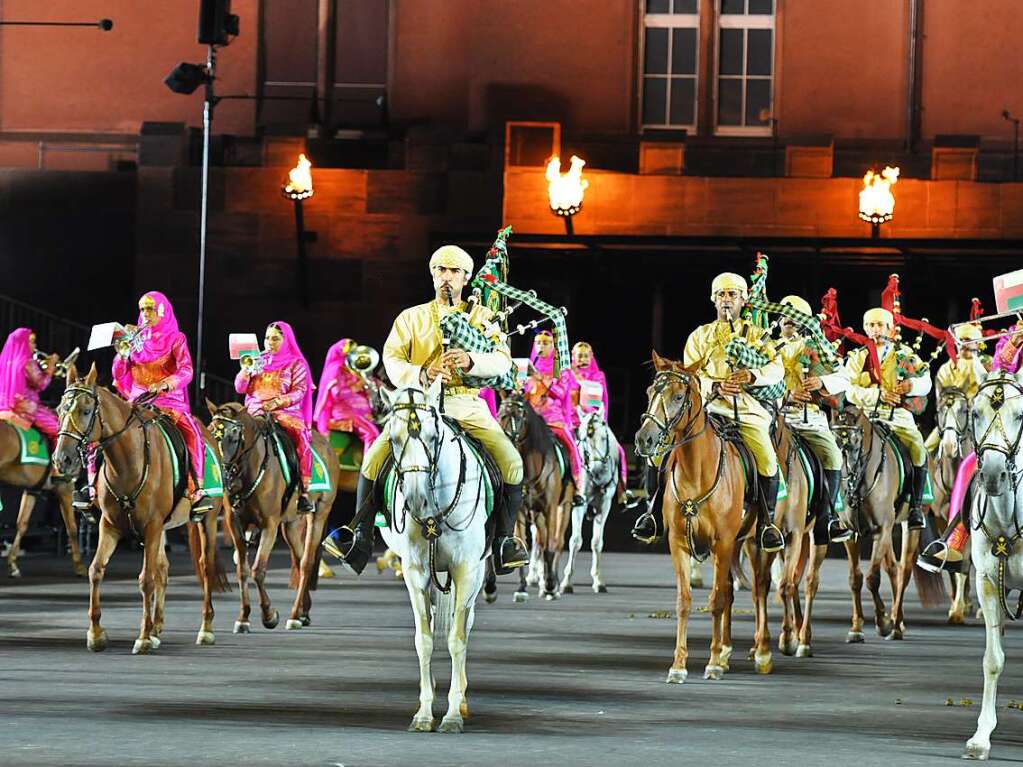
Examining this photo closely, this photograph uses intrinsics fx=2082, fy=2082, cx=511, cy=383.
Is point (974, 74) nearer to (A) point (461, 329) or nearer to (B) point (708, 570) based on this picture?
(B) point (708, 570)

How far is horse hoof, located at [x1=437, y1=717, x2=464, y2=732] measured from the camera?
11.0 metres

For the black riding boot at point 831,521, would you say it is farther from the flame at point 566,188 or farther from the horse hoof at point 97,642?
the flame at point 566,188

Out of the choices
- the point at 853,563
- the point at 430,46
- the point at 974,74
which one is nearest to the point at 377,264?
the point at 430,46

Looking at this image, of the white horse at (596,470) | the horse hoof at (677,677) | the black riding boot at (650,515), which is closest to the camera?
the horse hoof at (677,677)

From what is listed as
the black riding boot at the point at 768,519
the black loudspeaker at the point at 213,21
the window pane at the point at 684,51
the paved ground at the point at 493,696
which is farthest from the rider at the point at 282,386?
the window pane at the point at 684,51

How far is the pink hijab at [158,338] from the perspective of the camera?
53.4ft

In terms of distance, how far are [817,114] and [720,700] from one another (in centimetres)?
2340

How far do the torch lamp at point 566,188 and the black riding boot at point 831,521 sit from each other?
1559 cm

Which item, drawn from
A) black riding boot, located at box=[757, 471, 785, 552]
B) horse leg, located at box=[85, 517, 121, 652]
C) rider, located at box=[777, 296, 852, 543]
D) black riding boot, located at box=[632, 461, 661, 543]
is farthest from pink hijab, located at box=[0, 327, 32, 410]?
black riding boot, located at box=[757, 471, 785, 552]

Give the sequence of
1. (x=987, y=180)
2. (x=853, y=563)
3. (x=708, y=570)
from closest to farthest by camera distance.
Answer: (x=853, y=563) → (x=708, y=570) → (x=987, y=180)

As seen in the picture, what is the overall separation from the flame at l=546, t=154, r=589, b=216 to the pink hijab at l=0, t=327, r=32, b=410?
1015cm

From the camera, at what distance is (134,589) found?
21.8 m

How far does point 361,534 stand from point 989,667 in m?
3.53

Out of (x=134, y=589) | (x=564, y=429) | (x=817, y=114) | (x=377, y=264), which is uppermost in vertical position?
(x=817, y=114)
